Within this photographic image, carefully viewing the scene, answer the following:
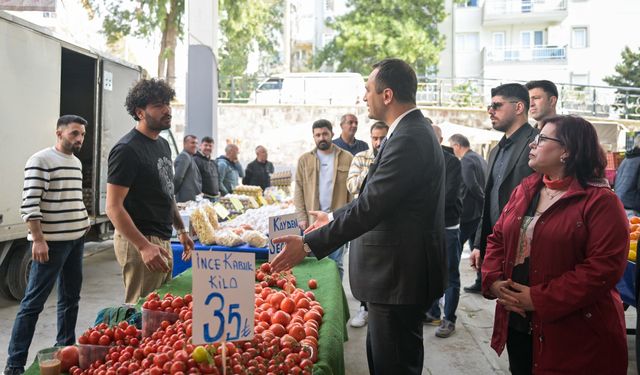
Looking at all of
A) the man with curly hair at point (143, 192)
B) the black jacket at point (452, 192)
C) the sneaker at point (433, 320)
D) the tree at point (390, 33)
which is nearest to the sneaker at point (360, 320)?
the sneaker at point (433, 320)

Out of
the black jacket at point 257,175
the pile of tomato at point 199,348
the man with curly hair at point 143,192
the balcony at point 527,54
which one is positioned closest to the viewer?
the pile of tomato at point 199,348

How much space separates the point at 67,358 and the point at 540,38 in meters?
32.9

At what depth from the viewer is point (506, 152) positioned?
3.70m

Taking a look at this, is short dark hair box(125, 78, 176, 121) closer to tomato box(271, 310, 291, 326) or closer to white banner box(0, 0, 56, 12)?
tomato box(271, 310, 291, 326)


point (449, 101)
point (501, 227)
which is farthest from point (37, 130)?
point (449, 101)

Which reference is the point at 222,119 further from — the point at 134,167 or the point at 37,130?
the point at 134,167

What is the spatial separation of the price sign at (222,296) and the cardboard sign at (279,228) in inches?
45.5

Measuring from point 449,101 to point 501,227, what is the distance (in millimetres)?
19645

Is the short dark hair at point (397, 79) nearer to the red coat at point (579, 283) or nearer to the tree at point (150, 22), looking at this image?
the red coat at point (579, 283)

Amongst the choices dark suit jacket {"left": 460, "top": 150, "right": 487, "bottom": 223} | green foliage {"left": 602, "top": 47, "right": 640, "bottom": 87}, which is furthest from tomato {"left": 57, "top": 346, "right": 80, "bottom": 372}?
green foliage {"left": 602, "top": 47, "right": 640, "bottom": 87}

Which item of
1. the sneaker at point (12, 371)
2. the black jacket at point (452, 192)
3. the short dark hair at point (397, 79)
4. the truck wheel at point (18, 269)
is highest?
the short dark hair at point (397, 79)

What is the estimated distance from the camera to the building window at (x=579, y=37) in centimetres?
3016

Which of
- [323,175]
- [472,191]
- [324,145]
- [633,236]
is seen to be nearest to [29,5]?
[324,145]

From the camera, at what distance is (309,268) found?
15.0 feet
